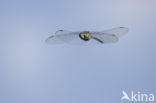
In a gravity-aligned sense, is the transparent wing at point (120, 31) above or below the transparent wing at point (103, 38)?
above

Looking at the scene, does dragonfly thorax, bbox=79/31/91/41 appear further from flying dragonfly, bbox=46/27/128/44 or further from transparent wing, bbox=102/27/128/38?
transparent wing, bbox=102/27/128/38

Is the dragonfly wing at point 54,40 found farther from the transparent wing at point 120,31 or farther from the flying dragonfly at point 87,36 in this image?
the transparent wing at point 120,31

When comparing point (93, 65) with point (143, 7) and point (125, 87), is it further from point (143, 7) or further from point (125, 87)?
point (143, 7)

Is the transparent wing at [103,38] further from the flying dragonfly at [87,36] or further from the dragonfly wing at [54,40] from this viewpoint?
the dragonfly wing at [54,40]

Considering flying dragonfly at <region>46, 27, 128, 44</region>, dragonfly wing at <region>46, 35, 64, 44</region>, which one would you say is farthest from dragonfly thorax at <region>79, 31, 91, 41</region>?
dragonfly wing at <region>46, 35, 64, 44</region>

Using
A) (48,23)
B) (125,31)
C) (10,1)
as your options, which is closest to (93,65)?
(125,31)

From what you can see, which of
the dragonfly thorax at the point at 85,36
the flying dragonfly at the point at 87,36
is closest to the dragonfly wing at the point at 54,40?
the flying dragonfly at the point at 87,36
